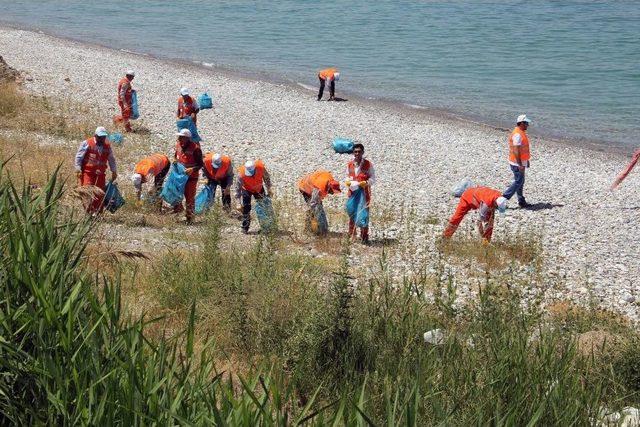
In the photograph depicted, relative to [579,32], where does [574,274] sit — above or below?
below

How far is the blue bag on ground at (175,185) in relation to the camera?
1395 centimetres

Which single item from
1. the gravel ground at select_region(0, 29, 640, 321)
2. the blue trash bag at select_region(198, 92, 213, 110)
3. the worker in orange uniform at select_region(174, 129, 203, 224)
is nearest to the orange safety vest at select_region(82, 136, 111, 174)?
the worker in orange uniform at select_region(174, 129, 203, 224)

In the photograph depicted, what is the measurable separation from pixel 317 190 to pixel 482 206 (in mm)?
2463

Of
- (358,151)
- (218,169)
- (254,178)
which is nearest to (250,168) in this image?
(254,178)

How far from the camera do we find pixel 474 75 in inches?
1380

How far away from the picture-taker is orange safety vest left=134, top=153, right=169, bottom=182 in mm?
14016

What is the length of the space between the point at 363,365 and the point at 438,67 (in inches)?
1194

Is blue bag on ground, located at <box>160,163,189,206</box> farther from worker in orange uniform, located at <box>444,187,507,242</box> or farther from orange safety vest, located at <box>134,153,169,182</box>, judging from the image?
worker in orange uniform, located at <box>444,187,507,242</box>

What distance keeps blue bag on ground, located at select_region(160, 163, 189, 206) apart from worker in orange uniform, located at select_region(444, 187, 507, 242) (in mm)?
4168

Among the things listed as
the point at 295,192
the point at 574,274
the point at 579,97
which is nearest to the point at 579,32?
the point at 579,97

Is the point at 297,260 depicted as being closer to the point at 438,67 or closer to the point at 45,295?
the point at 45,295

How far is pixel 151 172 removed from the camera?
14125 millimetres

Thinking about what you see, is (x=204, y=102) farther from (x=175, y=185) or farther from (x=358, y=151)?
(x=358, y=151)

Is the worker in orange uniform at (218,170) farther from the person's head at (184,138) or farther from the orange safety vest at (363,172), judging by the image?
the orange safety vest at (363,172)
